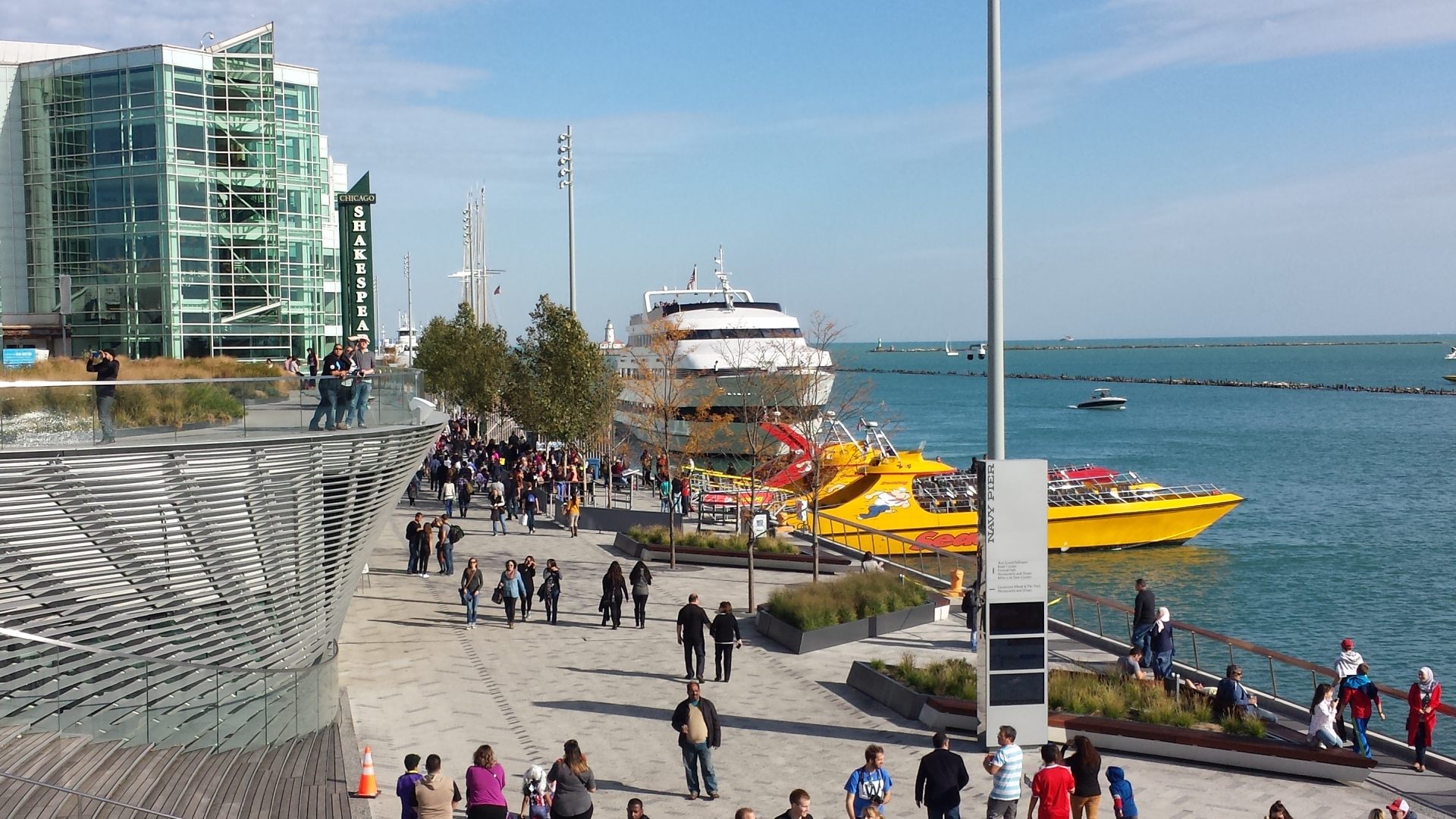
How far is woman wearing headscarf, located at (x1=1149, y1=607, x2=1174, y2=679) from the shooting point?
49.9 feet

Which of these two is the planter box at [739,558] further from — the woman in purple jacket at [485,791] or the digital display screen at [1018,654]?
the woman in purple jacket at [485,791]

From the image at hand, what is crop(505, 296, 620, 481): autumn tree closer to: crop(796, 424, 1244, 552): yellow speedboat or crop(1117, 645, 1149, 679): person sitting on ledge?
crop(796, 424, 1244, 552): yellow speedboat

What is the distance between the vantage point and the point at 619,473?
135 ft

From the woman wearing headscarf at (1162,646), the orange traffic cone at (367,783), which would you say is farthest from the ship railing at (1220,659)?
the orange traffic cone at (367,783)

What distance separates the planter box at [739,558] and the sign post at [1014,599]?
11706 millimetres

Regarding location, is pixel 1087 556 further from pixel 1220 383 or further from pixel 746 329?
pixel 1220 383

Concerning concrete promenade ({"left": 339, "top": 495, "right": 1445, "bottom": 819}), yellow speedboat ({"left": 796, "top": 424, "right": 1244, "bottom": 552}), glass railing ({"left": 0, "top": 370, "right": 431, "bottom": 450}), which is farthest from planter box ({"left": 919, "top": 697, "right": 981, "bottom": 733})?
yellow speedboat ({"left": 796, "top": 424, "right": 1244, "bottom": 552})

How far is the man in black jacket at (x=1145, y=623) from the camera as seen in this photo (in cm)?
1553

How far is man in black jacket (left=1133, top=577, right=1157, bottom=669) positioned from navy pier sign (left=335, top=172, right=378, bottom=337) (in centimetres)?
2914

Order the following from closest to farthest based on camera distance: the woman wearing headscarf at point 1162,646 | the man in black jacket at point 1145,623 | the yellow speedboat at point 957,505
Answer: the woman wearing headscarf at point 1162,646 < the man in black jacket at point 1145,623 < the yellow speedboat at point 957,505

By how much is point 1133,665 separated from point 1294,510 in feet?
135

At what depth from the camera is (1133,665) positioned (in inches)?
601

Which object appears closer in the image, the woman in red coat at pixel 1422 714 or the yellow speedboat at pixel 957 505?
the woman in red coat at pixel 1422 714

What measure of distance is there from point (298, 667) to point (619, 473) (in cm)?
2670
